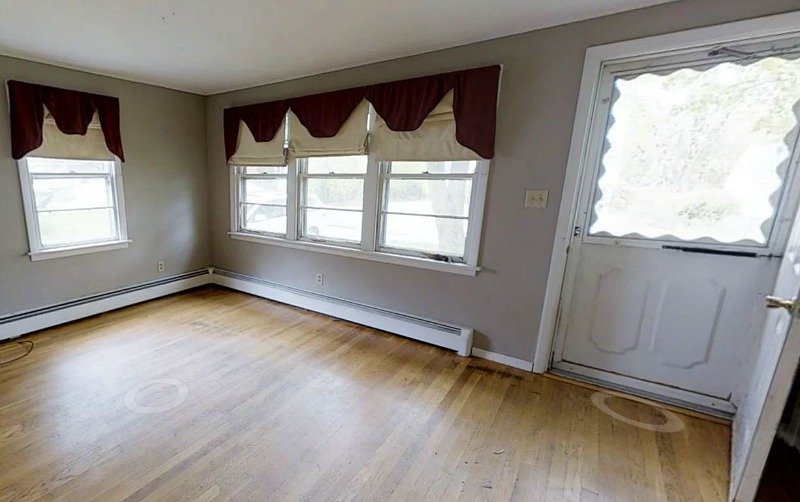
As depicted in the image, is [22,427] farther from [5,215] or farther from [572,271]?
[572,271]

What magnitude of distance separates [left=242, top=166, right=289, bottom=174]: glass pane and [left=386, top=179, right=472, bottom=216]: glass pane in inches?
51.8

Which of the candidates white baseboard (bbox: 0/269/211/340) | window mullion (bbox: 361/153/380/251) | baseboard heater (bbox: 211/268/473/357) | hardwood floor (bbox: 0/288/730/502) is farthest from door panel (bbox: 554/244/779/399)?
white baseboard (bbox: 0/269/211/340)

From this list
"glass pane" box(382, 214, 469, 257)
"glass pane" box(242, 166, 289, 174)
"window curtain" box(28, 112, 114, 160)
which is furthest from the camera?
"glass pane" box(242, 166, 289, 174)

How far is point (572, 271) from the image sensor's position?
2336 mm

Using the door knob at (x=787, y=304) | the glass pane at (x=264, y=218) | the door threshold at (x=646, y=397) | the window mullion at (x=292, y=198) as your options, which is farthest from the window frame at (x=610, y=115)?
the glass pane at (x=264, y=218)

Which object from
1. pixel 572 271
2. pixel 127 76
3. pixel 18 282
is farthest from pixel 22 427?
pixel 572 271

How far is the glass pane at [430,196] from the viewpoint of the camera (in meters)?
2.64

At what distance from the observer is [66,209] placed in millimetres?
3068

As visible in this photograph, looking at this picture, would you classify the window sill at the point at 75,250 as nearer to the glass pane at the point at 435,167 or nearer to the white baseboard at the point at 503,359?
the glass pane at the point at 435,167

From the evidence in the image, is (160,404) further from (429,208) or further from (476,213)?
(476,213)

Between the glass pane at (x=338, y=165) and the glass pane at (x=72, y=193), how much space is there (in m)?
1.95

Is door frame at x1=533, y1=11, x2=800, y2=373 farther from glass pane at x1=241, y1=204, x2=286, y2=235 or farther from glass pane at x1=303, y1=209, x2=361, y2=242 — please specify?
glass pane at x1=241, y1=204, x2=286, y2=235

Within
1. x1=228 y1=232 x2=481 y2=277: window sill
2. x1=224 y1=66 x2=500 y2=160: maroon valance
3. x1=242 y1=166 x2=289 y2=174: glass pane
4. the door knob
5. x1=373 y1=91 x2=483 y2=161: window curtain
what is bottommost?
x1=228 y1=232 x2=481 y2=277: window sill

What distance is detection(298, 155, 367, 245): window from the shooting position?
3.12 meters
